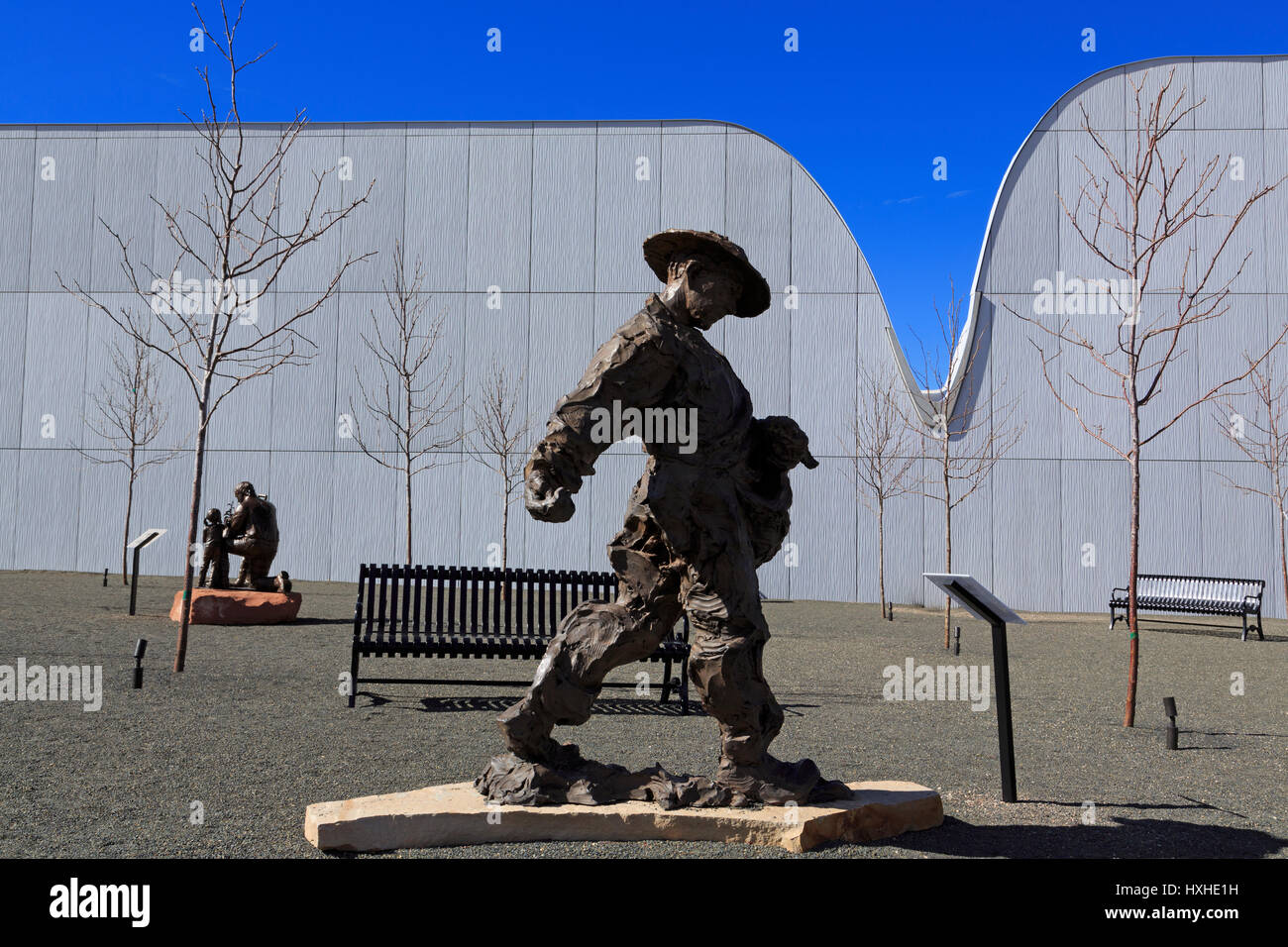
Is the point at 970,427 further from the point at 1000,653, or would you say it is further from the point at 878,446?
the point at 1000,653

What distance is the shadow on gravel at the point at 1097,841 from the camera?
162 inches

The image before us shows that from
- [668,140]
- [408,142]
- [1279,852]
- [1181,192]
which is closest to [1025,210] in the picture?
[1181,192]

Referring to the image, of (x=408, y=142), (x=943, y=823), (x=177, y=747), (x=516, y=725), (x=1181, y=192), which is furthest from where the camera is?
(x=408, y=142)

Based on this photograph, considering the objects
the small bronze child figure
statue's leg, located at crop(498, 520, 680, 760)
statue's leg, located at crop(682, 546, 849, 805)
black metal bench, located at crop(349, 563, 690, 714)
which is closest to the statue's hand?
statue's leg, located at crop(498, 520, 680, 760)

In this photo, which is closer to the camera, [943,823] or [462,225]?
[943,823]

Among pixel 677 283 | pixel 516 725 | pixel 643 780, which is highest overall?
Result: pixel 677 283

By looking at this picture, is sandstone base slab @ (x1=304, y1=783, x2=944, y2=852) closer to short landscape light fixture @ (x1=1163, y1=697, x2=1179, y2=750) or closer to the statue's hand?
the statue's hand

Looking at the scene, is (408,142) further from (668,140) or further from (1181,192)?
(1181,192)

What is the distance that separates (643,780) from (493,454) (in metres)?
15.4

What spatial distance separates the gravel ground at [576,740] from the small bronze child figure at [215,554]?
49.7 inches

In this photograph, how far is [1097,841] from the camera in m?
4.32

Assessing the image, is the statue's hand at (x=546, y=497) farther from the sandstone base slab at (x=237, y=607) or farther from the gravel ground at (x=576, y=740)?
the sandstone base slab at (x=237, y=607)

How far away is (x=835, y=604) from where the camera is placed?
18.6m

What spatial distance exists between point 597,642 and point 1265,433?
59.2 ft
